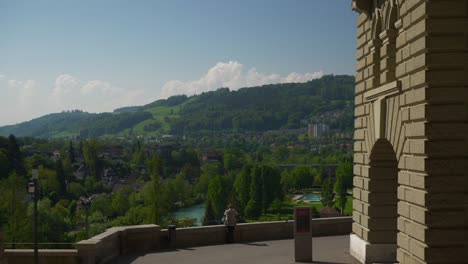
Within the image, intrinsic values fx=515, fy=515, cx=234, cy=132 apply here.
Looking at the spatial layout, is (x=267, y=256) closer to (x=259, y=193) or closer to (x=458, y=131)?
(x=458, y=131)

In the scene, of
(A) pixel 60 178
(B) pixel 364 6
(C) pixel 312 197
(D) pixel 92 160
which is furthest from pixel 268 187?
(B) pixel 364 6

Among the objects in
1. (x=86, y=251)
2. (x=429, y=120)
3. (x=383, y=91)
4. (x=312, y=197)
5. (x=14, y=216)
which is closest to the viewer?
(x=429, y=120)

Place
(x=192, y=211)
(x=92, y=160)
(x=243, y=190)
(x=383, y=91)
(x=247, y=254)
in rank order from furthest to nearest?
(x=92, y=160)
(x=192, y=211)
(x=243, y=190)
(x=247, y=254)
(x=383, y=91)

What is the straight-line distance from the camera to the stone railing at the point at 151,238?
1343 centimetres

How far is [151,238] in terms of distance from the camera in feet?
53.7

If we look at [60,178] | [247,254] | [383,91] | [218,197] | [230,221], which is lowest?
[218,197]

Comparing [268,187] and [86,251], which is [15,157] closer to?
[268,187]

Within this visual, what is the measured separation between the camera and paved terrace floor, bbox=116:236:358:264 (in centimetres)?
1436

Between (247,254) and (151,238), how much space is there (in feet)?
10.6

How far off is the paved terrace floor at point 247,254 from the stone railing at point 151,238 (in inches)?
19.1

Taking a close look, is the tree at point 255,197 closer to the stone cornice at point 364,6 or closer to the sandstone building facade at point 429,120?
the stone cornice at point 364,6

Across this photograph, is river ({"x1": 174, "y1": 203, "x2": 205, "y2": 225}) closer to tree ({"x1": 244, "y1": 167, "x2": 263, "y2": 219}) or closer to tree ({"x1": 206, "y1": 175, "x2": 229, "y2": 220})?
tree ({"x1": 206, "y1": 175, "x2": 229, "y2": 220})

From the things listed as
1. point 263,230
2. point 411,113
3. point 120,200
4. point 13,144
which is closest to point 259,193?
point 120,200

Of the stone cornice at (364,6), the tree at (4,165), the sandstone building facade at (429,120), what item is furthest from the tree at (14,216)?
the sandstone building facade at (429,120)
